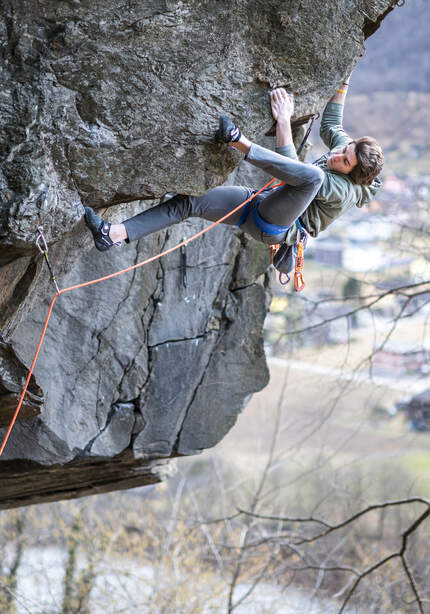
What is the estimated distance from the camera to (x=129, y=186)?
377 centimetres

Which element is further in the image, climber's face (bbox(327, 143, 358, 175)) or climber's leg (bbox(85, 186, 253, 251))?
climber's face (bbox(327, 143, 358, 175))

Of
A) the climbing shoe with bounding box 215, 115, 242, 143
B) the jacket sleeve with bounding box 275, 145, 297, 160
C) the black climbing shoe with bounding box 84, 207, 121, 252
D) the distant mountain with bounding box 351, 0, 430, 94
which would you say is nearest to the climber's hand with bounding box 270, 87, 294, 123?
the jacket sleeve with bounding box 275, 145, 297, 160

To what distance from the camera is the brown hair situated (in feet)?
12.6

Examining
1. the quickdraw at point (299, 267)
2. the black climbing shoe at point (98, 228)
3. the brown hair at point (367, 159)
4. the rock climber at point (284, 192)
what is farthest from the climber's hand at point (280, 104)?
the black climbing shoe at point (98, 228)

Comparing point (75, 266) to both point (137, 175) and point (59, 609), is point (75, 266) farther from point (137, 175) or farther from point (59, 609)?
point (59, 609)

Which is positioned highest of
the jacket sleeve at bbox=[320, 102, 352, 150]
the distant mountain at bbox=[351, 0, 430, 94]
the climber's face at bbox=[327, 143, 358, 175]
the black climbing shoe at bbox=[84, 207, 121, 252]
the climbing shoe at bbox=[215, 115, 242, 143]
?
the distant mountain at bbox=[351, 0, 430, 94]

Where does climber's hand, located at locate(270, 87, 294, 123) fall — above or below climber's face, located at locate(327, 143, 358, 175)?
above

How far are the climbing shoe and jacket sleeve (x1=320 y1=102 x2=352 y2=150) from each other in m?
0.80

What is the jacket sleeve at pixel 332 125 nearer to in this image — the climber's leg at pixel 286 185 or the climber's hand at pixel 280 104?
the climber's hand at pixel 280 104

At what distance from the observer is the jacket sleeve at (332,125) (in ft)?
14.0

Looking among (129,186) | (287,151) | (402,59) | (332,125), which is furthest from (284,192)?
(402,59)

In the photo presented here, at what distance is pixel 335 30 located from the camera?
13.1 feet

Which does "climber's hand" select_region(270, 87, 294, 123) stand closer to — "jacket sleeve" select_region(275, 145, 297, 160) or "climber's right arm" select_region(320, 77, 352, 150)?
"jacket sleeve" select_region(275, 145, 297, 160)

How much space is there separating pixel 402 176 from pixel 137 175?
18025 mm
